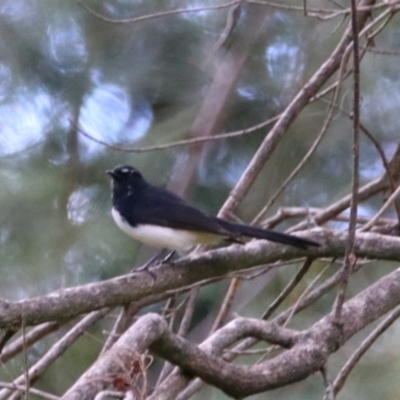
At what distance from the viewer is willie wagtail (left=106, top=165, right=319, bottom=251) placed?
Answer: 308 cm

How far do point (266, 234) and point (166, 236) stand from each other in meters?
0.63

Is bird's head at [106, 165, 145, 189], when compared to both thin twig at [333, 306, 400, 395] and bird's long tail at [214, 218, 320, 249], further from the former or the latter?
thin twig at [333, 306, 400, 395]

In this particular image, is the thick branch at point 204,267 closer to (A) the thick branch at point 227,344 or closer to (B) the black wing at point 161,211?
(A) the thick branch at point 227,344

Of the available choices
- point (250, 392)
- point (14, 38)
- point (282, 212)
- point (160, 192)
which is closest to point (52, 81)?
point (14, 38)

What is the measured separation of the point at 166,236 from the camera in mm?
3242

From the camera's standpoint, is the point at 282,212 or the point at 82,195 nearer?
the point at 282,212

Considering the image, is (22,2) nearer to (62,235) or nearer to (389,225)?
(62,235)

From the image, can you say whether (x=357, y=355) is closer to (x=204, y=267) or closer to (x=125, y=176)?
(x=204, y=267)

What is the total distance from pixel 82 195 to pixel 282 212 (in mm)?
871

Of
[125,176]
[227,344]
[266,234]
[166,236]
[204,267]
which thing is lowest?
[227,344]

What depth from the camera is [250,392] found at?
6.16ft

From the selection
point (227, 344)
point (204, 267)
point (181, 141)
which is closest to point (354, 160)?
point (227, 344)

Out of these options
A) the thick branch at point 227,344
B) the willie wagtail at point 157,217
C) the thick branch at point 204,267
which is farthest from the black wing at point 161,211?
the thick branch at point 227,344

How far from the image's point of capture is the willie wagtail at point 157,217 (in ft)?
10.1
